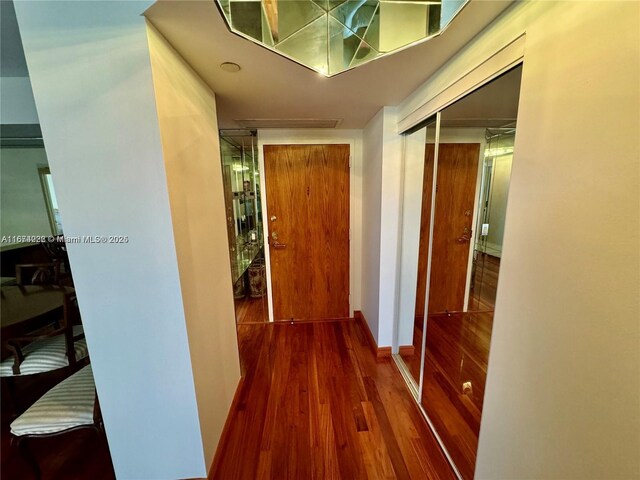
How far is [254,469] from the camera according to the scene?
1.38 meters

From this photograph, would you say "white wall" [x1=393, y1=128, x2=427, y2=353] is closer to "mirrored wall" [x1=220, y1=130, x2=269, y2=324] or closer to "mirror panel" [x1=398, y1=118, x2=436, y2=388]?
"mirror panel" [x1=398, y1=118, x2=436, y2=388]

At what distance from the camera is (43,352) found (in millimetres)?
1513

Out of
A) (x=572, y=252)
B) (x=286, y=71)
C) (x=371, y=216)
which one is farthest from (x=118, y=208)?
(x=371, y=216)

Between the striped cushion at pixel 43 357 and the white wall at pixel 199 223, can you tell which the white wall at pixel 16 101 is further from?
the striped cushion at pixel 43 357

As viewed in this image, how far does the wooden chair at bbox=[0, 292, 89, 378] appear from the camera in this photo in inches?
56.5

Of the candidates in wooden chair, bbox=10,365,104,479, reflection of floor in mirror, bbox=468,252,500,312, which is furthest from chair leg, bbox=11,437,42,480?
reflection of floor in mirror, bbox=468,252,500,312

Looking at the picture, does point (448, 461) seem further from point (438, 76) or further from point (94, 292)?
point (438, 76)

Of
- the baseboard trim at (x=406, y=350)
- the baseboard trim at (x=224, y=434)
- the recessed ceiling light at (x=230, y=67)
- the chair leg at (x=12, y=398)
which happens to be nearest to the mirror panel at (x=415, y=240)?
the baseboard trim at (x=406, y=350)

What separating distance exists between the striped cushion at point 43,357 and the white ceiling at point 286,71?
1.95 m

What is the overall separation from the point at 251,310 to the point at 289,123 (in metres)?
2.36

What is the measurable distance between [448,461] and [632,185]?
1649 mm

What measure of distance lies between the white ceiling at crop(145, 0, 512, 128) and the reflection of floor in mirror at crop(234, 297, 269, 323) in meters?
2.21

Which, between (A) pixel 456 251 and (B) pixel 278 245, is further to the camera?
(B) pixel 278 245

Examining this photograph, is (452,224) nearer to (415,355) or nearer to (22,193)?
(415,355)
